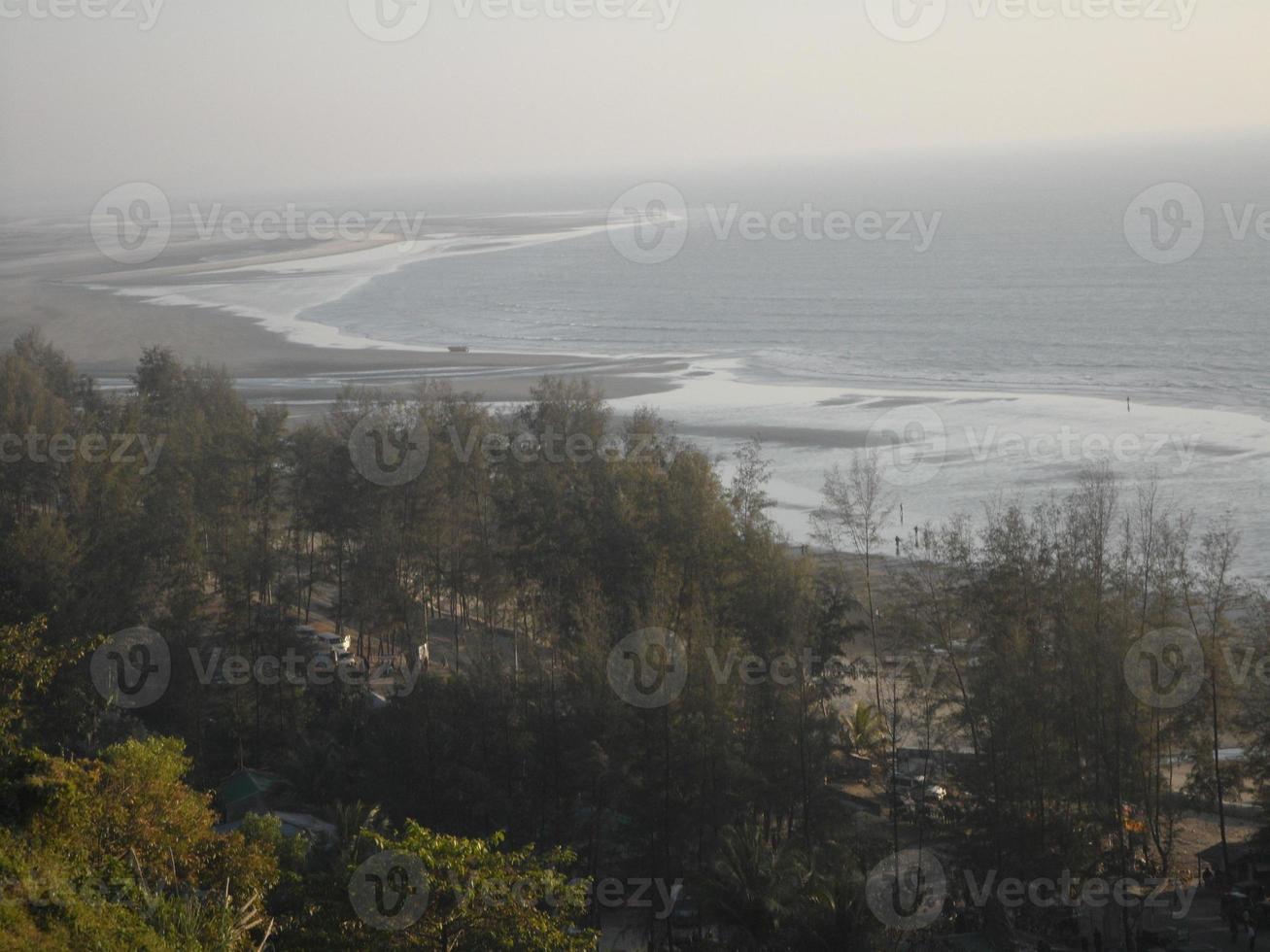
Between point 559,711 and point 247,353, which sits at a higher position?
point 247,353

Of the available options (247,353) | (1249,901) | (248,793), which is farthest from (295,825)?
(247,353)

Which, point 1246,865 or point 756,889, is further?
point 1246,865

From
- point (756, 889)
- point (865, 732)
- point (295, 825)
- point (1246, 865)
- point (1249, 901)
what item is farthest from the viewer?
point (865, 732)

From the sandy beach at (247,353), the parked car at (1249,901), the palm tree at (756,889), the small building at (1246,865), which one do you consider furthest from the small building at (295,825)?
the sandy beach at (247,353)

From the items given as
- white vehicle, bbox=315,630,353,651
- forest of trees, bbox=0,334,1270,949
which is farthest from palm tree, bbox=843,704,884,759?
white vehicle, bbox=315,630,353,651

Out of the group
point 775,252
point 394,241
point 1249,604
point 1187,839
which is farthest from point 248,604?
point 394,241

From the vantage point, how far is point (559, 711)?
22672 mm

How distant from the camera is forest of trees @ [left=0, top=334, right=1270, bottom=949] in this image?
13.6 metres

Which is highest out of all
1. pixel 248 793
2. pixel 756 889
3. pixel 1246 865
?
pixel 756 889

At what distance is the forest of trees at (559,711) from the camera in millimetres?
13578

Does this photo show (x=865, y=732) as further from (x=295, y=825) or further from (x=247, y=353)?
(x=247, y=353)

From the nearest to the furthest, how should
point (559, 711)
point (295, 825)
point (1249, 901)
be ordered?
point (1249, 901), point (295, 825), point (559, 711)

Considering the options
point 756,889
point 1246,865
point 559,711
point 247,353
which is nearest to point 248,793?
point 559,711

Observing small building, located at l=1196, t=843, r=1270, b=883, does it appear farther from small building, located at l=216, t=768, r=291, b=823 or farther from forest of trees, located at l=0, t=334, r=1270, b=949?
small building, located at l=216, t=768, r=291, b=823
